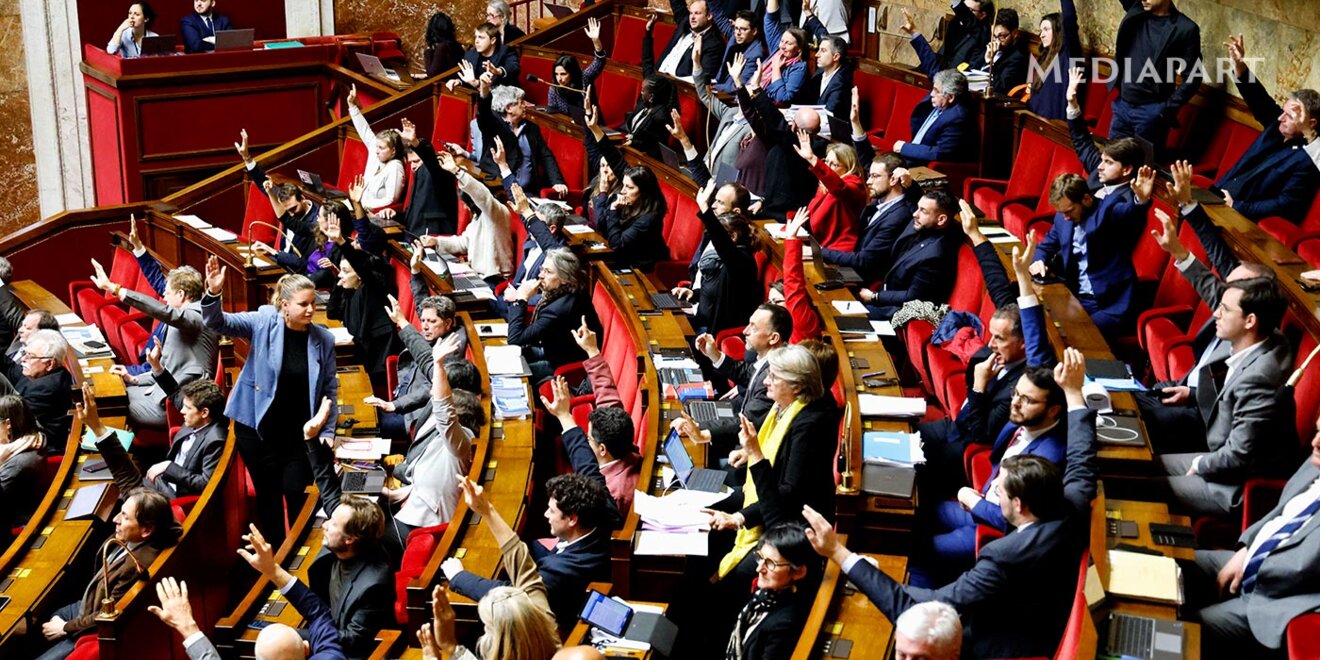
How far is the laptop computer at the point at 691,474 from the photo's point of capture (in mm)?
3018

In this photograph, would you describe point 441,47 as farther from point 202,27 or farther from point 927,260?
point 927,260

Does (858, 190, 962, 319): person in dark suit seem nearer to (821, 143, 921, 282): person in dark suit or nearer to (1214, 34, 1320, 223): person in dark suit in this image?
(821, 143, 921, 282): person in dark suit

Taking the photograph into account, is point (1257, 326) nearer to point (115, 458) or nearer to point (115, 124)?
point (115, 458)

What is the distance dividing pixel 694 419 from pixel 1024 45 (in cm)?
283

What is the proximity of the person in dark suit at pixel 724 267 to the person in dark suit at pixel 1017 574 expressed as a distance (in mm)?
1606

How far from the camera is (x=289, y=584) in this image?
2906 millimetres

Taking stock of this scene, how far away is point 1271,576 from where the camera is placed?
97.0 inches

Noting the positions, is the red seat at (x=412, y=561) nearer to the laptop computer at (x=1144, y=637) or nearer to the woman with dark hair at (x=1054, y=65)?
the laptop computer at (x=1144, y=637)

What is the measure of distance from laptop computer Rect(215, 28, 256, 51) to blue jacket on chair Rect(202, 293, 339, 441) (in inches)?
141

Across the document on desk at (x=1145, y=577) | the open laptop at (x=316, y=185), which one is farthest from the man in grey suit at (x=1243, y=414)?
the open laptop at (x=316, y=185)


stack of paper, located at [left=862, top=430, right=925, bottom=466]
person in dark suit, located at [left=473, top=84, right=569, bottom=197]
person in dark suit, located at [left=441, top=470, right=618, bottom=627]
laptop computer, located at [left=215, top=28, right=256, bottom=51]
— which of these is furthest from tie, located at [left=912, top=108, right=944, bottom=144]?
laptop computer, located at [left=215, top=28, right=256, bottom=51]

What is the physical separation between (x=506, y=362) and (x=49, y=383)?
4.77 ft

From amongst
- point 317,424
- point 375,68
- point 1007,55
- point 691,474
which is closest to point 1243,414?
point 691,474

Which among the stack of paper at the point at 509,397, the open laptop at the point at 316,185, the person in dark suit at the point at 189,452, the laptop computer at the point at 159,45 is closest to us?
the stack of paper at the point at 509,397
